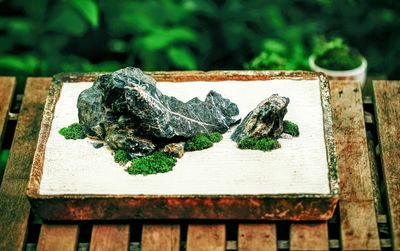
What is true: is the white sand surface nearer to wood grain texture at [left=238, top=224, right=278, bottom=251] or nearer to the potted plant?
wood grain texture at [left=238, top=224, right=278, bottom=251]

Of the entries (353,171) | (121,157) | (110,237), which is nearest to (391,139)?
(353,171)

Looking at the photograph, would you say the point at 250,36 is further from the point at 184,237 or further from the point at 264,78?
the point at 184,237

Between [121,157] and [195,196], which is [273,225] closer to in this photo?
[195,196]

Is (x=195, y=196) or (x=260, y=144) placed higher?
(x=260, y=144)

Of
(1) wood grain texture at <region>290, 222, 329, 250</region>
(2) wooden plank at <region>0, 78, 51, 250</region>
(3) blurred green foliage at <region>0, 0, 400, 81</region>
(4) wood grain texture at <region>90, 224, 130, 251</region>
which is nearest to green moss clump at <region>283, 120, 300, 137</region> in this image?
(1) wood grain texture at <region>290, 222, 329, 250</region>

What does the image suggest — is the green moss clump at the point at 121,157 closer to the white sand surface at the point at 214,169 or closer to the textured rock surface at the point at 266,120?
the white sand surface at the point at 214,169

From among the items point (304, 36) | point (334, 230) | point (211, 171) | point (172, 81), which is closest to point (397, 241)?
point (334, 230)
